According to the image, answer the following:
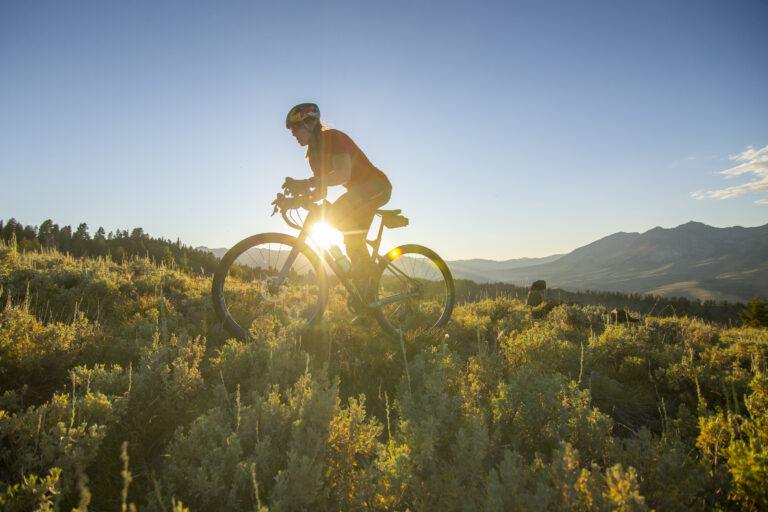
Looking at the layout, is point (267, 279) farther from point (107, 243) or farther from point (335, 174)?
point (107, 243)

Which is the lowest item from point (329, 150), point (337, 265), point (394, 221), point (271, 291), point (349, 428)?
point (349, 428)

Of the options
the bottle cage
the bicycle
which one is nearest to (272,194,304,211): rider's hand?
the bicycle

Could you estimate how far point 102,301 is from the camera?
5312mm

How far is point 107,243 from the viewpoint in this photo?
22.0 meters

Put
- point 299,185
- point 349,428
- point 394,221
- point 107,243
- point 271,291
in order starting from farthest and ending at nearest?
1. point 107,243
2. point 394,221
3. point 271,291
4. point 299,185
5. point 349,428

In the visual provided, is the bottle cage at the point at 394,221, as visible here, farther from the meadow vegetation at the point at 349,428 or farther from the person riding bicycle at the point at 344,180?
the meadow vegetation at the point at 349,428

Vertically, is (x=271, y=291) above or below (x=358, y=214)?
below

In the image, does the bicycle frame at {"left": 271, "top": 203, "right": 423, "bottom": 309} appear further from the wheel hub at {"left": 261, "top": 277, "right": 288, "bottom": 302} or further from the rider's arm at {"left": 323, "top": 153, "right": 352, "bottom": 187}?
the rider's arm at {"left": 323, "top": 153, "right": 352, "bottom": 187}

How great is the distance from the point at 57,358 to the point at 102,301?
2.30m

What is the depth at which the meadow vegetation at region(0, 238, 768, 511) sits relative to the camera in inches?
77.1

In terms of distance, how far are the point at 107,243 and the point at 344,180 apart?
2425 centimetres

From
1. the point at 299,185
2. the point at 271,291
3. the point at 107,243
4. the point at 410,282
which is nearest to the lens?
the point at 299,185

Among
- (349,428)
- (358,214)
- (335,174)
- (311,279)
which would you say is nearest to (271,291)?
(311,279)

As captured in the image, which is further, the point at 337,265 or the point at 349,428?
the point at 337,265
